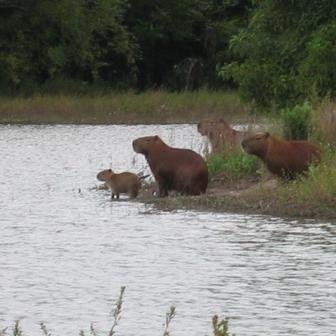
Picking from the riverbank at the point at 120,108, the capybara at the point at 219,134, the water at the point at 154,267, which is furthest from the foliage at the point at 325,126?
the riverbank at the point at 120,108

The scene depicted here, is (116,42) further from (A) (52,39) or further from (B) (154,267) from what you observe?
(B) (154,267)

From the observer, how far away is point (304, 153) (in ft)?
61.0

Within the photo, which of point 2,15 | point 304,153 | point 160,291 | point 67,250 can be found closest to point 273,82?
point 304,153

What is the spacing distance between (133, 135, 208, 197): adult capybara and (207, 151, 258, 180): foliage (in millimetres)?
1171

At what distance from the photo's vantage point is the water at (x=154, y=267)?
11.2 metres

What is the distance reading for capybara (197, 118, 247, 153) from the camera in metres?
21.7

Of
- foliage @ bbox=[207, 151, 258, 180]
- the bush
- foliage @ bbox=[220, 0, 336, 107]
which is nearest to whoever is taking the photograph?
foliage @ bbox=[207, 151, 258, 180]

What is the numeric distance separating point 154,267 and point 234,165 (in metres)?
6.54

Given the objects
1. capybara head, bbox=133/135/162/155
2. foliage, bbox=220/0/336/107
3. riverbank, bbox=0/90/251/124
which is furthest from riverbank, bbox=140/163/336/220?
riverbank, bbox=0/90/251/124

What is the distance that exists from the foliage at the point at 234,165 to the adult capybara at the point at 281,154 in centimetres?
150

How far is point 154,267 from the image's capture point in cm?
1376

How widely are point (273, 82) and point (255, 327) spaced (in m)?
17.9

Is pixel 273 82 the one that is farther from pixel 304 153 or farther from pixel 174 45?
pixel 174 45

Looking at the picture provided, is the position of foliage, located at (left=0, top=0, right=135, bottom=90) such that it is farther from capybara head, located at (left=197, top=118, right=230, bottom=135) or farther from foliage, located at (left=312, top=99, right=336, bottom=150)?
foliage, located at (left=312, top=99, right=336, bottom=150)
